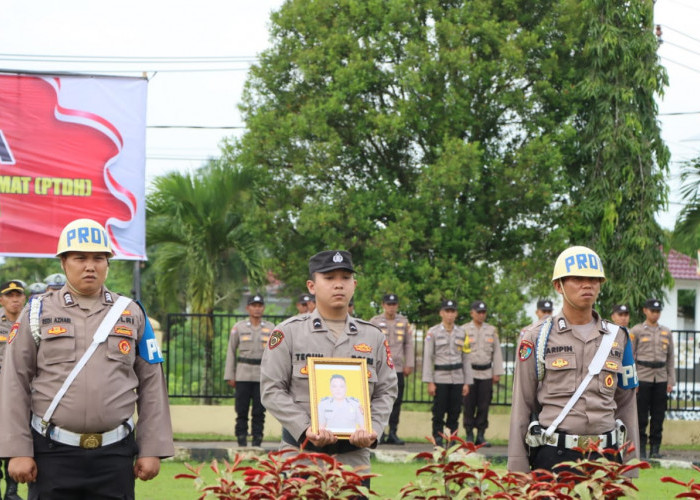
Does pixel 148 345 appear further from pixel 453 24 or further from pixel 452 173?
pixel 453 24

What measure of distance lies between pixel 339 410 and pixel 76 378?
1.39 m

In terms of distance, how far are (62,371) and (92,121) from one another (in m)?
9.26

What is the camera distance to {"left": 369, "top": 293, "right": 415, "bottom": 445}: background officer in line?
634 inches

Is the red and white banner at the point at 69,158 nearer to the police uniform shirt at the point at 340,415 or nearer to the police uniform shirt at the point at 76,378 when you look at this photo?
the police uniform shirt at the point at 76,378

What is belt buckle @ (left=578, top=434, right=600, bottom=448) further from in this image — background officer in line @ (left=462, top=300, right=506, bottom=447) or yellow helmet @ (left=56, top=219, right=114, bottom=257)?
background officer in line @ (left=462, top=300, right=506, bottom=447)

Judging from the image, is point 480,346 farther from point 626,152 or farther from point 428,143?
point 428,143

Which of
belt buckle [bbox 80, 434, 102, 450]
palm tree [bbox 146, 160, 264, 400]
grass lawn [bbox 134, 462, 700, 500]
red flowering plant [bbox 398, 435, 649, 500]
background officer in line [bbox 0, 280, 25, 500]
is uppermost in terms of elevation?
palm tree [bbox 146, 160, 264, 400]

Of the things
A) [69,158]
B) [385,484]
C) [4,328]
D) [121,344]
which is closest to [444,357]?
Result: [385,484]

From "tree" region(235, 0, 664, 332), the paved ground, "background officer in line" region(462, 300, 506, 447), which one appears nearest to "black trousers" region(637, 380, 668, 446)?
the paved ground

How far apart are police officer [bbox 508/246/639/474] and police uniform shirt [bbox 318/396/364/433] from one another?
1175mm

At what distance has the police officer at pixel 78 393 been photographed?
5496 millimetres

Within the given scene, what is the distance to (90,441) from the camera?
554cm

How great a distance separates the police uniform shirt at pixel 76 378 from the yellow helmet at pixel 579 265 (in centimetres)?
248

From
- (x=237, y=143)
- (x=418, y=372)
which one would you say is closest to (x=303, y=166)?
(x=237, y=143)
